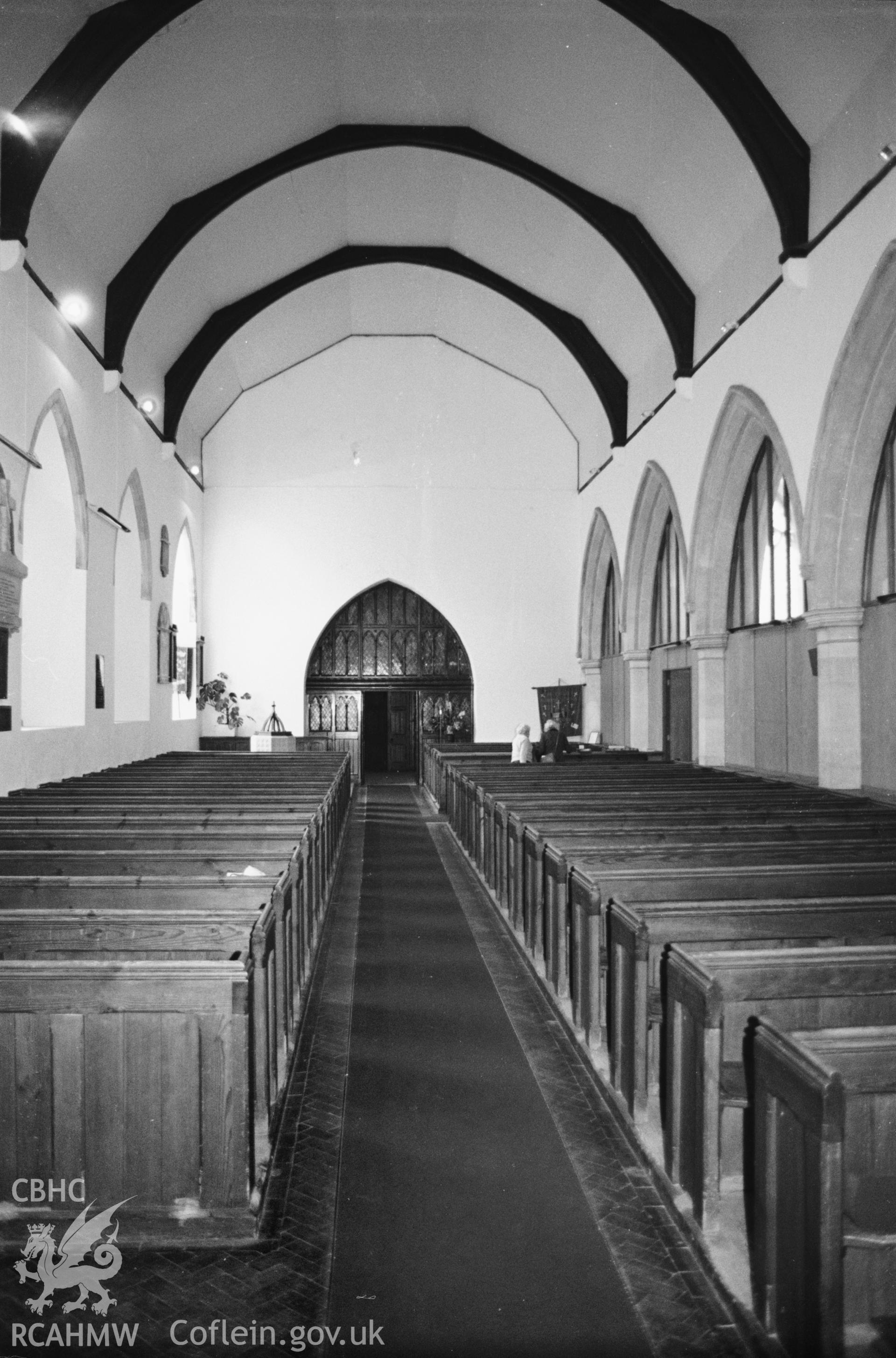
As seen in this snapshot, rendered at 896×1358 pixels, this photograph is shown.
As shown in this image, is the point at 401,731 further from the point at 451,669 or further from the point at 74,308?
the point at 74,308

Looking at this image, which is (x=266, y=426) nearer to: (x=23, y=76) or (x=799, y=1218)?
(x=23, y=76)

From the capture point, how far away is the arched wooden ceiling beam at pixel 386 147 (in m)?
12.1

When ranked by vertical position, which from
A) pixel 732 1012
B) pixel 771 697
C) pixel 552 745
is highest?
pixel 771 697

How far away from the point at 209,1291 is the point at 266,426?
18200mm

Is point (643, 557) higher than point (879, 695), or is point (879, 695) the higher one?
point (643, 557)

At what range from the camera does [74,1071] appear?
114 inches

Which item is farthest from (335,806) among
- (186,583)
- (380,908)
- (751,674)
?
(186,583)

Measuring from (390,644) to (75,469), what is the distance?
973 cm

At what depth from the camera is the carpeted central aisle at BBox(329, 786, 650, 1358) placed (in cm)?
252

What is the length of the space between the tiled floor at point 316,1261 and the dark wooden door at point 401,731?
16573mm

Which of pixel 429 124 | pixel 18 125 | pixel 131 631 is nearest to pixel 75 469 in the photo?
pixel 18 125

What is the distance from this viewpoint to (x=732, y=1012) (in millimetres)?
3164

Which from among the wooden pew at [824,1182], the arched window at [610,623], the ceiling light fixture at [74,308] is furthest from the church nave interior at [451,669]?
the arched window at [610,623]

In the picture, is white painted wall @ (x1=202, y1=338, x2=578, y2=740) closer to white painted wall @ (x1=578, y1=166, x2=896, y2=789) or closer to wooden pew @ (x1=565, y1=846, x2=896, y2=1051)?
white painted wall @ (x1=578, y1=166, x2=896, y2=789)
